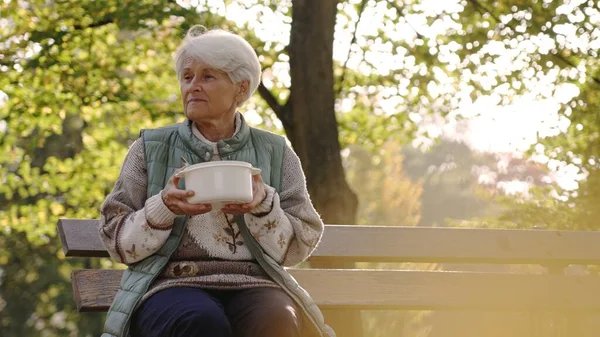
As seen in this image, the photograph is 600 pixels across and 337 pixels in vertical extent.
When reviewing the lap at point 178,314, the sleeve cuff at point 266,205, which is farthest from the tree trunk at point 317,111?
the lap at point 178,314

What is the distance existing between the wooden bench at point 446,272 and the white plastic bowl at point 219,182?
0.97 meters

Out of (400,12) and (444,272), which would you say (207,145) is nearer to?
(444,272)

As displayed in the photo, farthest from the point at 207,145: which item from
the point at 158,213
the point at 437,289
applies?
the point at 437,289

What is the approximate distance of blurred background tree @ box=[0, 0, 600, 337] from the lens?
320 inches

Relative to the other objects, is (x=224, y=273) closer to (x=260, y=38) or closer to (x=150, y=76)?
(x=260, y=38)

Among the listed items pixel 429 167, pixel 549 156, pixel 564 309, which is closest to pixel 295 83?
pixel 564 309

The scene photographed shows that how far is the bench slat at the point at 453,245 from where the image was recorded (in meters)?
4.59

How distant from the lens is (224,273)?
3537 millimetres

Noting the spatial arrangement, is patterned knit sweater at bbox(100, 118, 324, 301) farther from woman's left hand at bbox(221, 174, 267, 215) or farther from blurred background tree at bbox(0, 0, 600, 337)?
blurred background tree at bbox(0, 0, 600, 337)

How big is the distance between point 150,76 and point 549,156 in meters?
4.52

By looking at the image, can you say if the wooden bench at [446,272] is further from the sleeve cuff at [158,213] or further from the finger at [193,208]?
the finger at [193,208]

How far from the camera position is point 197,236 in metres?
3.54

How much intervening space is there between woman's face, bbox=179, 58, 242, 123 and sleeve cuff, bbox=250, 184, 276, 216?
37 centimetres

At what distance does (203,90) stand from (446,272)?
1.69 metres
